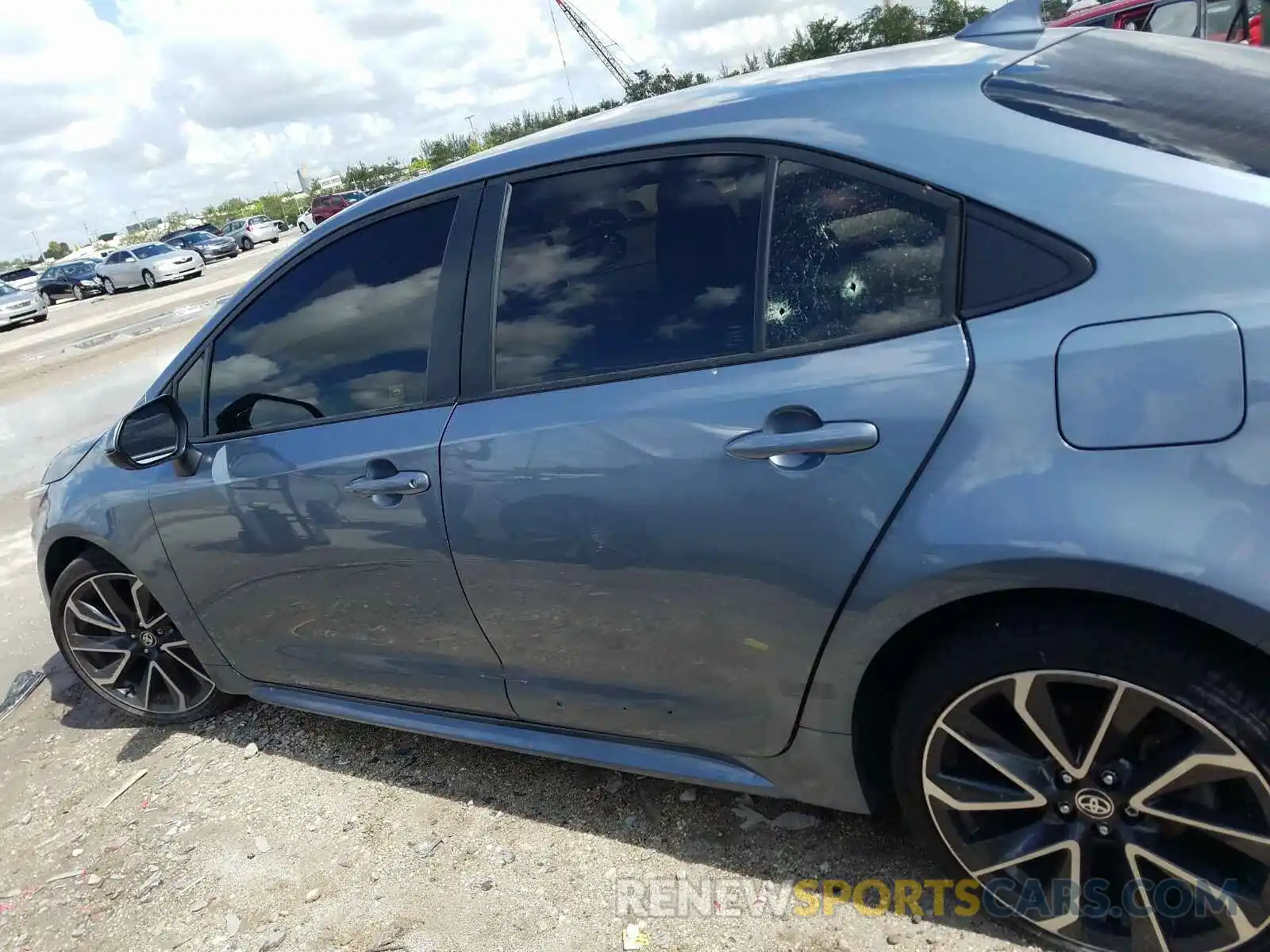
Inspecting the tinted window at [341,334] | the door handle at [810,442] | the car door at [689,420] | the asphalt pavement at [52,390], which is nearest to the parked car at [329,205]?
the asphalt pavement at [52,390]

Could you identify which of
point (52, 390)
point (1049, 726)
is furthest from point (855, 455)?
point (52, 390)

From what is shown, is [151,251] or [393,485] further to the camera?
[151,251]

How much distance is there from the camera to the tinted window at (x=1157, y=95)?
5.74 feet

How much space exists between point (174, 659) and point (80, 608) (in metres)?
0.45

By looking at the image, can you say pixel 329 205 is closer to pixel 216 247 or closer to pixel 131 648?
pixel 216 247

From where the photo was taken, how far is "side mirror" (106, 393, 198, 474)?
2979 mm

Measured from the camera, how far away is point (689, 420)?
2027 millimetres

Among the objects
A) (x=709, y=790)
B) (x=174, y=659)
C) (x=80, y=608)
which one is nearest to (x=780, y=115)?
(x=709, y=790)

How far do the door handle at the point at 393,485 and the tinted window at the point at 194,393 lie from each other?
81cm

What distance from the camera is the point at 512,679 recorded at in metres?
2.54

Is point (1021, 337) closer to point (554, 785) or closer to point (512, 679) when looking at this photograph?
point (512, 679)

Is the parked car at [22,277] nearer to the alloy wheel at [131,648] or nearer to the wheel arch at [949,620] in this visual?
the alloy wheel at [131,648]

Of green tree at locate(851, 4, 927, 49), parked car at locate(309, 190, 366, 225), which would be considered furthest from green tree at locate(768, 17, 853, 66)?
parked car at locate(309, 190, 366, 225)

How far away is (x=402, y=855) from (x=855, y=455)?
1.85 meters
